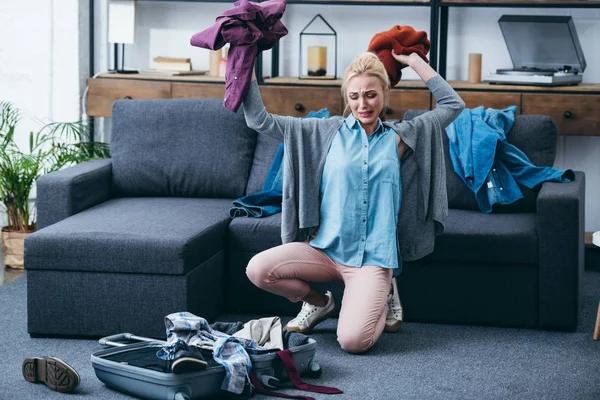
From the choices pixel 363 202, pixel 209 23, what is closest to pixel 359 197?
pixel 363 202

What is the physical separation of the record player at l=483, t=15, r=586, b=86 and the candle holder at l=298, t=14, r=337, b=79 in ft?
2.79

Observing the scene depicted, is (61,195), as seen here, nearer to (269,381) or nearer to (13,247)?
(13,247)

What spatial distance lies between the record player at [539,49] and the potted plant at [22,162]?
2.13 metres

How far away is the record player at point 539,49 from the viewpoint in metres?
4.57

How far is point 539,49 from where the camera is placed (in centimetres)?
469

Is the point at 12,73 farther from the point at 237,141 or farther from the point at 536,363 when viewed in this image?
the point at 536,363

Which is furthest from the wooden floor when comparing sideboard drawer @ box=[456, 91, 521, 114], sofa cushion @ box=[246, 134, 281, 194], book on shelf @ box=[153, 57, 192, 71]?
sideboard drawer @ box=[456, 91, 521, 114]

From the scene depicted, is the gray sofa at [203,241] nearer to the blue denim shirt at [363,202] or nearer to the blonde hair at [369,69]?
the blue denim shirt at [363,202]

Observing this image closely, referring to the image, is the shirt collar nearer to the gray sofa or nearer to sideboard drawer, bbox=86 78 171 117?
the gray sofa

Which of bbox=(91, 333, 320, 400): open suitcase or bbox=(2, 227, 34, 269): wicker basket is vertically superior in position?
bbox=(2, 227, 34, 269): wicker basket

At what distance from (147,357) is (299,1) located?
2.46m

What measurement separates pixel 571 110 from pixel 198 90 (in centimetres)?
188

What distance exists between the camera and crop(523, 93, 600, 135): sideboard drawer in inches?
174

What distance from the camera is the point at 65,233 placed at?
332 cm
